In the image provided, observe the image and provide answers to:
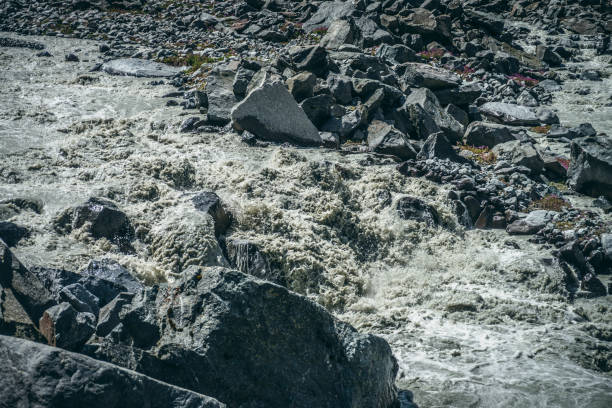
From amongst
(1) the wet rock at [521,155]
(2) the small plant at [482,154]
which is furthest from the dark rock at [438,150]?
(1) the wet rock at [521,155]

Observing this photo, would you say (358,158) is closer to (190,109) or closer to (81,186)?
(190,109)

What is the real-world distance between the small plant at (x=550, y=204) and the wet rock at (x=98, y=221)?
42.3 ft

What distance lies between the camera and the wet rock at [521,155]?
20.2 meters

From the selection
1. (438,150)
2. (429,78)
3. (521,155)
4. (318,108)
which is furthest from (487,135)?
(318,108)

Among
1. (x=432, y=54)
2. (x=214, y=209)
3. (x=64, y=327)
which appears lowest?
(x=214, y=209)

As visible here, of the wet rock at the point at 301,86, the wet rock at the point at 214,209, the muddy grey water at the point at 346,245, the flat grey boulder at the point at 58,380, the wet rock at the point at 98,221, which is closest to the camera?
the flat grey boulder at the point at 58,380

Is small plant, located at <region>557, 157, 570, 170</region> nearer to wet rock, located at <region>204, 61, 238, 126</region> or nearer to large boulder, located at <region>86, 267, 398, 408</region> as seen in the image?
wet rock, located at <region>204, 61, 238, 126</region>

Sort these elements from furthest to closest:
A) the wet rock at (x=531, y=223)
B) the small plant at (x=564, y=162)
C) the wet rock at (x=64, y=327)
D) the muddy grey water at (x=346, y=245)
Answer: the small plant at (x=564, y=162) < the wet rock at (x=531, y=223) < the muddy grey water at (x=346, y=245) < the wet rock at (x=64, y=327)

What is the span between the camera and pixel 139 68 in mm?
28953

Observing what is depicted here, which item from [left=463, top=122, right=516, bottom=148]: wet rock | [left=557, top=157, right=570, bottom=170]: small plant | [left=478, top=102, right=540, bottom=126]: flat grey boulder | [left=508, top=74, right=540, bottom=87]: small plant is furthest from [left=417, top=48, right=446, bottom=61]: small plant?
[left=557, top=157, right=570, bottom=170]: small plant

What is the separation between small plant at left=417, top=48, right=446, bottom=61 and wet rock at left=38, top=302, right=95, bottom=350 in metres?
28.7

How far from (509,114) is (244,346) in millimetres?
21853

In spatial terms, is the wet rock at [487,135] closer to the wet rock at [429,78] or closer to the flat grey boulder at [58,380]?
the wet rock at [429,78]

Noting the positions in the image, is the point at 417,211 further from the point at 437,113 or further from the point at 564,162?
the point at 564,162
